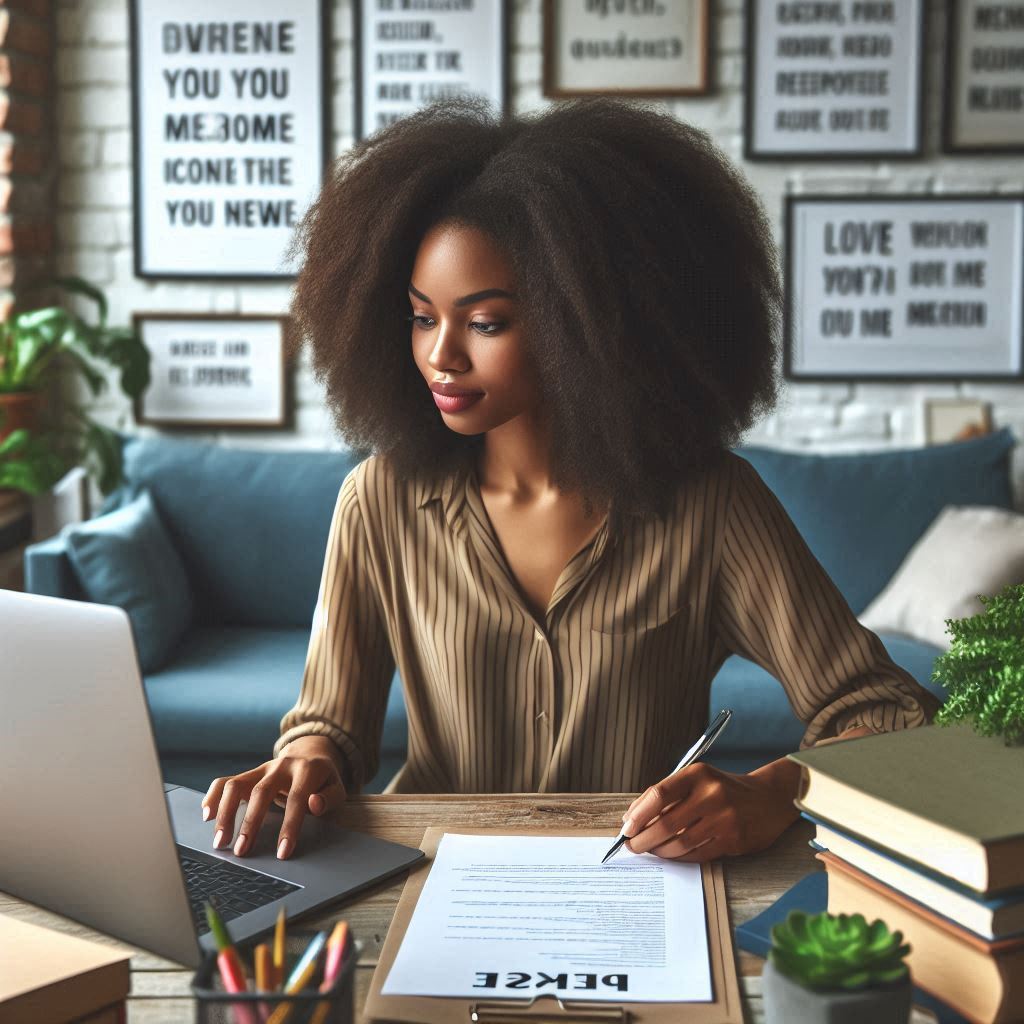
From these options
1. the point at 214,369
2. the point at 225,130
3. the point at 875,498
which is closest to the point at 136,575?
the point at 214,369

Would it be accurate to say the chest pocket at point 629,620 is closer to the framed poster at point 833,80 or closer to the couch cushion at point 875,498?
the couch cushion at point 875,498

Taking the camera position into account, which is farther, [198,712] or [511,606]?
[198,712]

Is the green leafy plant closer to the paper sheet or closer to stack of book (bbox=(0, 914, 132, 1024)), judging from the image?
the paper sheet

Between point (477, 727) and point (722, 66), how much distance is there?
2.36 metres

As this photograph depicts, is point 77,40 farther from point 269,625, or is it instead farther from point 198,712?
point 198,712

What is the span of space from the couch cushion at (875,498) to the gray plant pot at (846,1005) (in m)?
2.31

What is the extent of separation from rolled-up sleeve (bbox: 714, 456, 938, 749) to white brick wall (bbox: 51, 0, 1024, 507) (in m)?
1.84

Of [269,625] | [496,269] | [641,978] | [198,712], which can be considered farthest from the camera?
[269,625]

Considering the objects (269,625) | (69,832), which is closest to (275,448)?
(269,625)

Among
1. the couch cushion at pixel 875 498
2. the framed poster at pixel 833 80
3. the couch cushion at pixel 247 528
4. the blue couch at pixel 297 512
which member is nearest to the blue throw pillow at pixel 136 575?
the blue couch at pixel 297 512

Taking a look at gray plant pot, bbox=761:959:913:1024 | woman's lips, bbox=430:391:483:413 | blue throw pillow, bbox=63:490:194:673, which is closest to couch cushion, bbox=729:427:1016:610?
blue throw pillow, bbox=63:490:194:673

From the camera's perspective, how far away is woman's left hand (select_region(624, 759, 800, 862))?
96 cm

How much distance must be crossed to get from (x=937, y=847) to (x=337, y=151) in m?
2.87

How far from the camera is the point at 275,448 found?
332 cm
